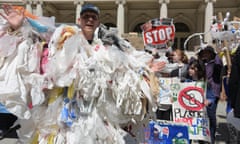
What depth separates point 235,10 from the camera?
3716cm

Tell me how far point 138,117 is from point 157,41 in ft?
13.7

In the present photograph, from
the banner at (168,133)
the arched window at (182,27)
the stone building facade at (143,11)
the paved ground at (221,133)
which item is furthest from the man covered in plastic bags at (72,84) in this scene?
the arched window at (182,27)

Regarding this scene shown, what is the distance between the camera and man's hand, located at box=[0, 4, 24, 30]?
8.25 feet

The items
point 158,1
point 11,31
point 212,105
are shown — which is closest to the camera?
point 11,31

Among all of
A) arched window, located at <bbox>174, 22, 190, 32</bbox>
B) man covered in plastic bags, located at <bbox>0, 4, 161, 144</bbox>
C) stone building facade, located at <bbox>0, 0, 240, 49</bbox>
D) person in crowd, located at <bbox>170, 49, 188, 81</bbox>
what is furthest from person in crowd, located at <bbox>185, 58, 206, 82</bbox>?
arched window, located at <bbox>174, 22, 190, 32</bbox>

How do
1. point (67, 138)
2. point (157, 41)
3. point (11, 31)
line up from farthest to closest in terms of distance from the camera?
point (157, 41) → point (11, 31) → point (67, 138)

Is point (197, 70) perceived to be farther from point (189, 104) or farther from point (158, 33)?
point (158, 33)

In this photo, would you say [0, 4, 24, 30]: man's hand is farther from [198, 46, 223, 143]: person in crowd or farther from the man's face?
[198, 46, 223, 143]: person in crowd

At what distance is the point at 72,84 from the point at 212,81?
169 inches

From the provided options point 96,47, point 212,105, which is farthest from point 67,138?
point 212,105

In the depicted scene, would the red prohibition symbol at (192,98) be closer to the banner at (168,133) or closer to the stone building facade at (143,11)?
the banner at (168,133)

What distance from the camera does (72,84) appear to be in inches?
92.4

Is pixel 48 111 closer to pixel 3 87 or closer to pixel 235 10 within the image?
pixel 3 87

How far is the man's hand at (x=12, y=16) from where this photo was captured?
2514mm
